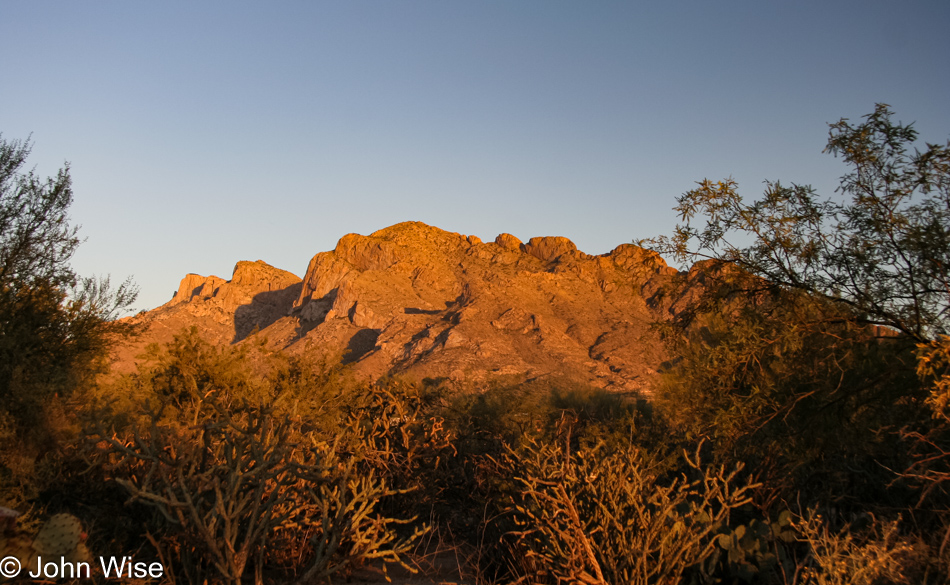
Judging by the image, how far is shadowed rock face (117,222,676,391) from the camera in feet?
192

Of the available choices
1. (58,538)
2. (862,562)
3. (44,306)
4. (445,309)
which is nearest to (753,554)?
(862,562)

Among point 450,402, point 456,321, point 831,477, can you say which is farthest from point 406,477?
point 456,321

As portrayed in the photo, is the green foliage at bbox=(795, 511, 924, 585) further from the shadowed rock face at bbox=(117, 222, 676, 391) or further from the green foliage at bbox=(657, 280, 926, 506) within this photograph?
the shadowed rock face at bbox=(117, 222, 676, 391)

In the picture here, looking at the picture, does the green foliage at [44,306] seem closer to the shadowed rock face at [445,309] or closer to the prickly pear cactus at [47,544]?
the prickly pear cactus at [47,544]

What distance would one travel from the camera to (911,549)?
5.00 m

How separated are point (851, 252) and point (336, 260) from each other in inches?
3675

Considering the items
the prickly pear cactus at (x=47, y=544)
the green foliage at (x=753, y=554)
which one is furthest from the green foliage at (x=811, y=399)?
the prickly pear cactus at (x=47, y=544)

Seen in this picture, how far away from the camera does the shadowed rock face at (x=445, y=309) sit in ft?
192

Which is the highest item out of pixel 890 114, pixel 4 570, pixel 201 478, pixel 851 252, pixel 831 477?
pixel 890 114

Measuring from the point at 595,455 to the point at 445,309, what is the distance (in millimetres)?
66993

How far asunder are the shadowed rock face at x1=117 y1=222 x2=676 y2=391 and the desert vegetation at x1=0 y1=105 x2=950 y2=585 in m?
31.8

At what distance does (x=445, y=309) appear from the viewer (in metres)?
74.7

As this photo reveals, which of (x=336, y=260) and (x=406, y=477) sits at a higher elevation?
(x=336, y=260)

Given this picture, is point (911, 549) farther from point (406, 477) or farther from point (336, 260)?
point (336, 260)
